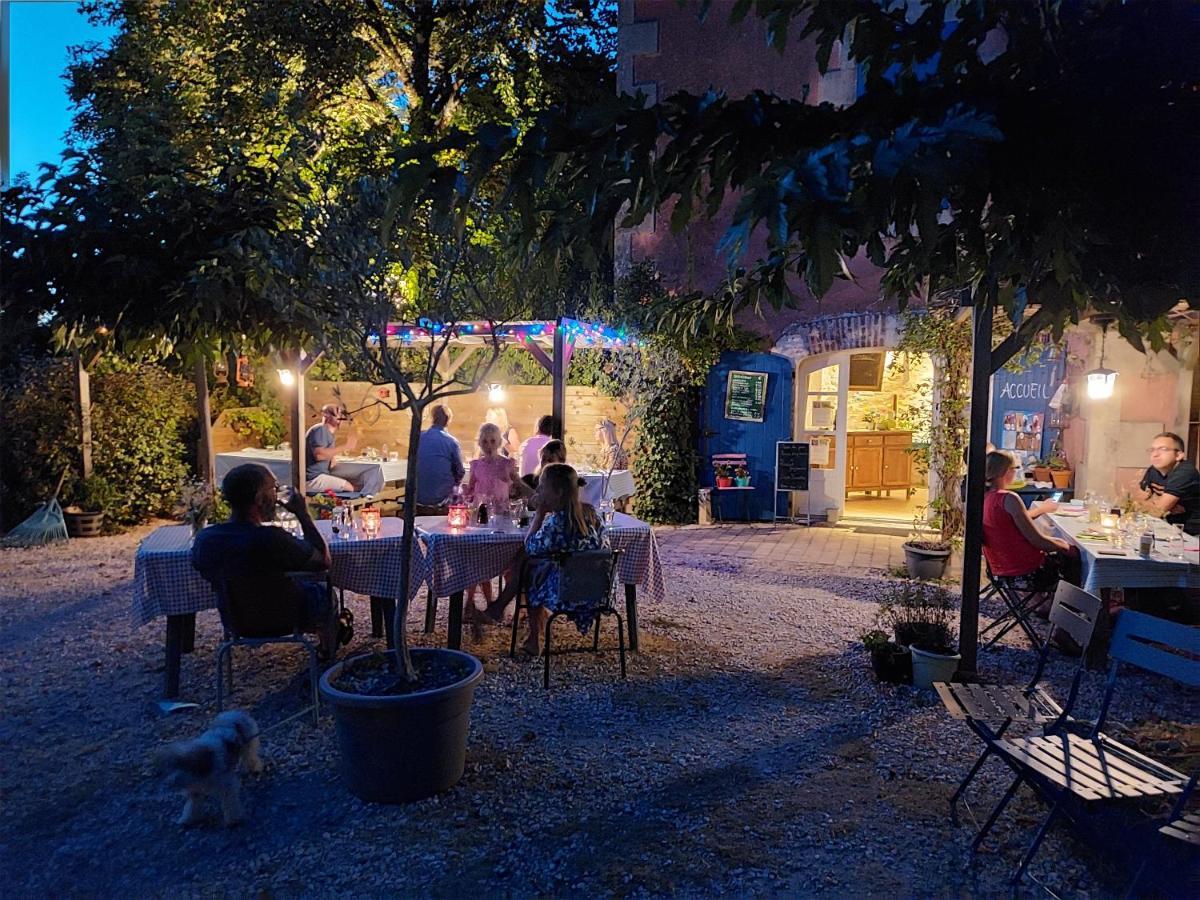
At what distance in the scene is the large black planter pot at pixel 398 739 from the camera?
3180 mm

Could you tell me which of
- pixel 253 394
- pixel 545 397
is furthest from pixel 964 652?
pixel 253 394

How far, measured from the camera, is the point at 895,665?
183 inches

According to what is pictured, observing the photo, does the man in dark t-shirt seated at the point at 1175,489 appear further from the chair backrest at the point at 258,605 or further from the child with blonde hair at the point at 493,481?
the chair backrest at the point at 258,605

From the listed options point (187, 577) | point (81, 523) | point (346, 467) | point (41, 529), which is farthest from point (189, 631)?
point (81, 523)

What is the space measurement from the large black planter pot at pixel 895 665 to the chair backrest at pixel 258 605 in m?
3.19

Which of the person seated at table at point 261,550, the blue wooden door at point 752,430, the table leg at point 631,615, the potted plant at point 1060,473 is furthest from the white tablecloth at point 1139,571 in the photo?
the blue wooden door at point 752,430

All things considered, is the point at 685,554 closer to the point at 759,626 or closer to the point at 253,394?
the point at 759,626

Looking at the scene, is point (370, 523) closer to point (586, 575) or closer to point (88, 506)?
point (586, 575)

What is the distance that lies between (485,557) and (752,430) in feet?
21.1

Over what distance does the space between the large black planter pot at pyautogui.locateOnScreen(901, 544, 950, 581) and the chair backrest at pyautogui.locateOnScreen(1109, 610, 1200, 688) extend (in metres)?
4.21

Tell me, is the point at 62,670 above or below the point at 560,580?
below

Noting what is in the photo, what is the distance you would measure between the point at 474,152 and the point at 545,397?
10.1 m

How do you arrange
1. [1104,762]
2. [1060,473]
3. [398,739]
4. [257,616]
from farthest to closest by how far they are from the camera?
[1060,473] < [257,616] < [398,739] < [1104,762]

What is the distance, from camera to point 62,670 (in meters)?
4.99
